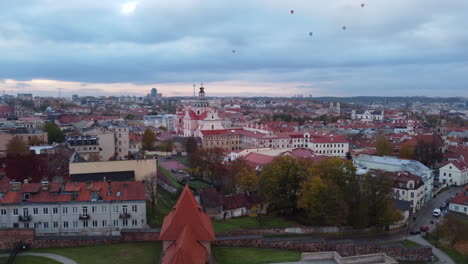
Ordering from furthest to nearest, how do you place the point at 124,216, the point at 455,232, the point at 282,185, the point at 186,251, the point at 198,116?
the point at 198,116 < the point at 282,185 < the point at 455,232 < the point at 124,216 < the point at 186,251

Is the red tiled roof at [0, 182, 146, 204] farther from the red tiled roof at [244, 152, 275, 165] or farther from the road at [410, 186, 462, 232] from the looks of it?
the road at [410, 186, 462, 232]

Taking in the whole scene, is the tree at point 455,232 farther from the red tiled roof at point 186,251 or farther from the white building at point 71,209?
the white building at point 71,209

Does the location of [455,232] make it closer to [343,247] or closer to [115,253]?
[343,247]

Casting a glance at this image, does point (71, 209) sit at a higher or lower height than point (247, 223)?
higher

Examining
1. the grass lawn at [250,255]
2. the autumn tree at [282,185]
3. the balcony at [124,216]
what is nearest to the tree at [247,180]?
the autumn tree at [282,185]

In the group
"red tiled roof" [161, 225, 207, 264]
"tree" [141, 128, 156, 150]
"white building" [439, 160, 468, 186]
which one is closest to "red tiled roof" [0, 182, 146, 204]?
"red tiled roof" [161, 225, 207, 264]

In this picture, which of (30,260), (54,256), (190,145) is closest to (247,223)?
(54,256)
